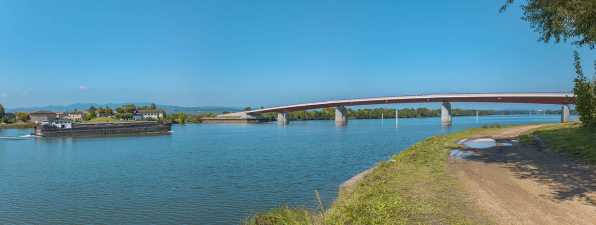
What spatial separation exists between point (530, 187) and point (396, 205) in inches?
193

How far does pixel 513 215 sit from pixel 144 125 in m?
80.6

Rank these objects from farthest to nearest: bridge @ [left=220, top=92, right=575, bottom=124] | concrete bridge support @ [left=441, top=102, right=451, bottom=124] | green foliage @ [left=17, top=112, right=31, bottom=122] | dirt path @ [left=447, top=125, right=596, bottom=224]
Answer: green foliage @ [left=17, top=112, right=31, bottom=122], concrete bridge support @ [left=441, top=102, right=451, bottom=124], bridge @ [left=220, top=92, right=575, bottom=124], dirt path @ [left=447, top=125, right=596, bottom=224]

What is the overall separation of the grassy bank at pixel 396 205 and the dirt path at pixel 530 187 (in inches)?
23.7

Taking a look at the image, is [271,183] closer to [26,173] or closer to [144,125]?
[26,173]

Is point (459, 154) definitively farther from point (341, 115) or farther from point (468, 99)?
point (341, 115)

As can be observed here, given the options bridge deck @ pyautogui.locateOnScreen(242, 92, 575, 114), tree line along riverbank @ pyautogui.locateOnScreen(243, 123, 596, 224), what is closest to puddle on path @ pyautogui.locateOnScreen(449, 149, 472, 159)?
tree line along riverbank @ pyautogui.locateOnScreen(243, 123, 596, 224)

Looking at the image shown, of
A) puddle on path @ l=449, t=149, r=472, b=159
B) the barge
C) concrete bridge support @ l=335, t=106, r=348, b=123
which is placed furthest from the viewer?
concrete bridge support @ l=335, t=106, r=348, b=123

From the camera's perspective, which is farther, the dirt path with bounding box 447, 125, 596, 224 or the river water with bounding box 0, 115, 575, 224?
the river water with bounding box 0, 115, 575, 224

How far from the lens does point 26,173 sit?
23.1 meters

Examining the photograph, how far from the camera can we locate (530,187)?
33.5ft

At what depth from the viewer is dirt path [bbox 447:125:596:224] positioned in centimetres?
754

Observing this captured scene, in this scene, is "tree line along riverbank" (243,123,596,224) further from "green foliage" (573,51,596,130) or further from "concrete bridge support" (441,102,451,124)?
"concrete bridge support" (441,102,451,124)

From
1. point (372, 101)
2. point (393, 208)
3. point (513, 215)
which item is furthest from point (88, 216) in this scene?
point (372, 101)

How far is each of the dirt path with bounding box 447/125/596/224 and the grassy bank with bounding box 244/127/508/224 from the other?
60cm
